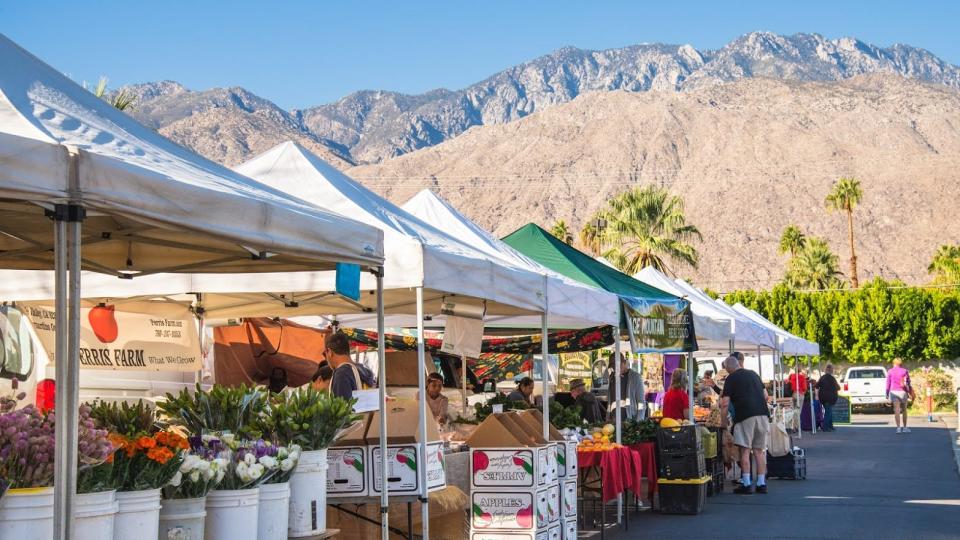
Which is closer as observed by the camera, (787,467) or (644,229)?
(787,467)

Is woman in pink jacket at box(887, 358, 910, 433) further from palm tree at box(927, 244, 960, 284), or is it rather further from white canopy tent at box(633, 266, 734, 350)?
palm tree at box(927, 244, 960, 284)

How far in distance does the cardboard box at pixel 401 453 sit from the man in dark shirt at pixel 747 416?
8.27 metres

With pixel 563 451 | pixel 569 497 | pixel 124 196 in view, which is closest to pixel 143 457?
pixel 124 196

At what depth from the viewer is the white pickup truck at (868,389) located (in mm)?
45719

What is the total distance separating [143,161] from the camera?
5.53 metres

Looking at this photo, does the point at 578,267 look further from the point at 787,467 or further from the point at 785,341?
the point at 785,341

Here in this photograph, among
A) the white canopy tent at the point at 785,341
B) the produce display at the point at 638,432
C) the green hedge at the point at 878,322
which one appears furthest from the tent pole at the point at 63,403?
the green hedge at the point at 878,322

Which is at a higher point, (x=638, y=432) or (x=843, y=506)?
(x=638, y=432)

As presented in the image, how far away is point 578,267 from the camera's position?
48.0 ft

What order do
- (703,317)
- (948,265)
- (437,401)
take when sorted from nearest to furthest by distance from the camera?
(437,401), (703,317), (948,265)

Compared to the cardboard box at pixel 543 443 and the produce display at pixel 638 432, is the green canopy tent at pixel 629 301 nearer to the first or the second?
the produce display at pixel 638 432

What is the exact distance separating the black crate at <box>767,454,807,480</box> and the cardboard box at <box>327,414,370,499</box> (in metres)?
11.4

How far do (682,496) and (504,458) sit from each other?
4.87 metres

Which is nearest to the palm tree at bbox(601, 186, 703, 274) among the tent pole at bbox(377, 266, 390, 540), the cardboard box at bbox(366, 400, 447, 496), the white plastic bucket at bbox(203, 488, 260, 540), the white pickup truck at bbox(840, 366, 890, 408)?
the white pickup truck at bbox(840, 366, 890, 408)
